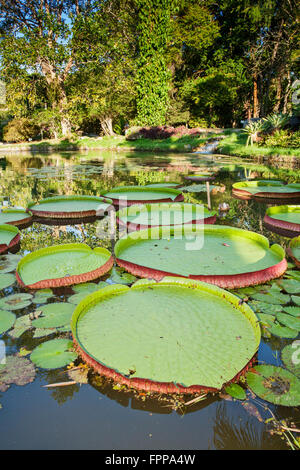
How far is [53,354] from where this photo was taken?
4.70 ft

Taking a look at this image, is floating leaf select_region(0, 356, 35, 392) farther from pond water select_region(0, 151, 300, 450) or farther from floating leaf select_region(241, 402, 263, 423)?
floating leaf select_region(241, 402, 263, 423)

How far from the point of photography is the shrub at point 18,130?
23.7m

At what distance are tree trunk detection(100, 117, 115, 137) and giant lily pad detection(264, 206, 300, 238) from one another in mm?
22223

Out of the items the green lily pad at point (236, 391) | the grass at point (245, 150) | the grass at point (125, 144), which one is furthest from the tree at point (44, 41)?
the green lily pad at point (236, 391)

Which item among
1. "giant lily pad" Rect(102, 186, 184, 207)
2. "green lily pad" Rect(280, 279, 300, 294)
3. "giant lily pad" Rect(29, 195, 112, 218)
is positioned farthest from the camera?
"giant lily pad" Rect(102, 186, 184, 207)

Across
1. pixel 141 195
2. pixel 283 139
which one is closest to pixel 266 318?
pixel 141 195

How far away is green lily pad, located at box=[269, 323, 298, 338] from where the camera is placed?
1.58 metres

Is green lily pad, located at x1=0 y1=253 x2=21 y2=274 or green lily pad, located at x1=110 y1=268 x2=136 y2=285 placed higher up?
green lily pad, located at x1=0 y1=253 x2=21 y2=274

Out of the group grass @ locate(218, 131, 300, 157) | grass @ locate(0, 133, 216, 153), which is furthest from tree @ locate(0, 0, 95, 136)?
grass @ locate(218, 131, 300, 157)

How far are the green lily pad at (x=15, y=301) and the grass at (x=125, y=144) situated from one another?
15.7 m

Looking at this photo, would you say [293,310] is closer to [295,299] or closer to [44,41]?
[295,299]

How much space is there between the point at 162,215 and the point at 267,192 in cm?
226

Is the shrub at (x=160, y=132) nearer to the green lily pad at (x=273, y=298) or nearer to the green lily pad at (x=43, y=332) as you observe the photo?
the green lily pad at (x=273, y=298)
